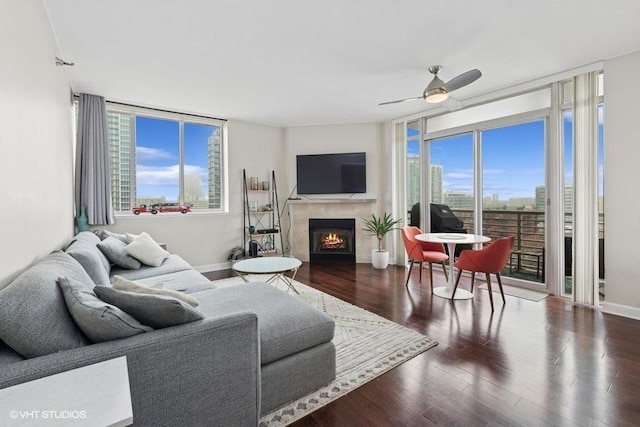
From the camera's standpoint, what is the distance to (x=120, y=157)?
15.1ft

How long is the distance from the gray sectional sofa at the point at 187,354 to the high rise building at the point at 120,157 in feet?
9.85

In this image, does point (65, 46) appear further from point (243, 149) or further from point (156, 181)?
point (243, 149)

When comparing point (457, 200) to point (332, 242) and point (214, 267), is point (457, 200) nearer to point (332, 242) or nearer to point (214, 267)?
point (332, 242)

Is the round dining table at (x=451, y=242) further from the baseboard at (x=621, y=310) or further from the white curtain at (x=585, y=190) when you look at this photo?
the baseboard at (x=621, y=310)

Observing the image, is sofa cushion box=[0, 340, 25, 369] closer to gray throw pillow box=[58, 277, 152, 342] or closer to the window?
gray throw pillow box=[58, 277, 152, 342]

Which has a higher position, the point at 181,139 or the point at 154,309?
the point at 181,139

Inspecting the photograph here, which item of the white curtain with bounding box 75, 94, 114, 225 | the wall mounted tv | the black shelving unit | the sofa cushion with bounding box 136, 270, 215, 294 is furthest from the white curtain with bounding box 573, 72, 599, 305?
the white curtain with bounding box 75, 94, 114, 225

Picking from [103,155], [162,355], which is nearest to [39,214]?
[162,355]

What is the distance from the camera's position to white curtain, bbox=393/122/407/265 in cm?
548

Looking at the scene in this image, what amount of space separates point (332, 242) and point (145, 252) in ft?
11.0

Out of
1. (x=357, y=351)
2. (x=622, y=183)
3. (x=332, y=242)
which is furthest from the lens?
(x=332, y=242)

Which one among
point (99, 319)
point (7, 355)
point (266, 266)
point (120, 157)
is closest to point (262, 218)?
point (120, 157)

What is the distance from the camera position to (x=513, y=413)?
5.56 feet

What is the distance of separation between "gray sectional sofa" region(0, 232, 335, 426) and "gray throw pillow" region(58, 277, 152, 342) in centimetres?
3
